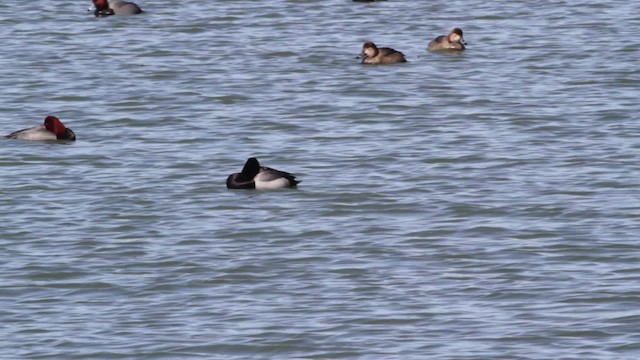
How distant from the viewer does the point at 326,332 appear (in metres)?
15.0

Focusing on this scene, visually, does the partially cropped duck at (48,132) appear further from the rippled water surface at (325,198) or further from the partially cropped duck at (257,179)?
the partially cropped duck at (257,179)

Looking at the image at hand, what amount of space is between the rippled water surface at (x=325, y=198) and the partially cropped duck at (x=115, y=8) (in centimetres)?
285

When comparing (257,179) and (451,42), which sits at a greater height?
(257,179)

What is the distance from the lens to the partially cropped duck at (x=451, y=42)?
3325 centimetres

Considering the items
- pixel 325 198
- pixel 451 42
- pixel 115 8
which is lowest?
pixel 115 8

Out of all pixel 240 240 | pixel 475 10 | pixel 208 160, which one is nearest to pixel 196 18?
pixel 475 10

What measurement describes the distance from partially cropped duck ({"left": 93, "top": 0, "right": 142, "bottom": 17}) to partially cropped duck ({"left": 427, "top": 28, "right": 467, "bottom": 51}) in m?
9.31

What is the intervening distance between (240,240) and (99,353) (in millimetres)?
4433

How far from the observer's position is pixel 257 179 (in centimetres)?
2155

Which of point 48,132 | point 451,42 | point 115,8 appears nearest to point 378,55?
point 451,42

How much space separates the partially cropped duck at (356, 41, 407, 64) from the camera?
31681 mm

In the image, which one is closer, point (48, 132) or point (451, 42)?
point (48, 132)

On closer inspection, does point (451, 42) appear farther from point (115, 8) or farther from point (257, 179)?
point (257, 179)

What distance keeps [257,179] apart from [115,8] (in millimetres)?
19797
